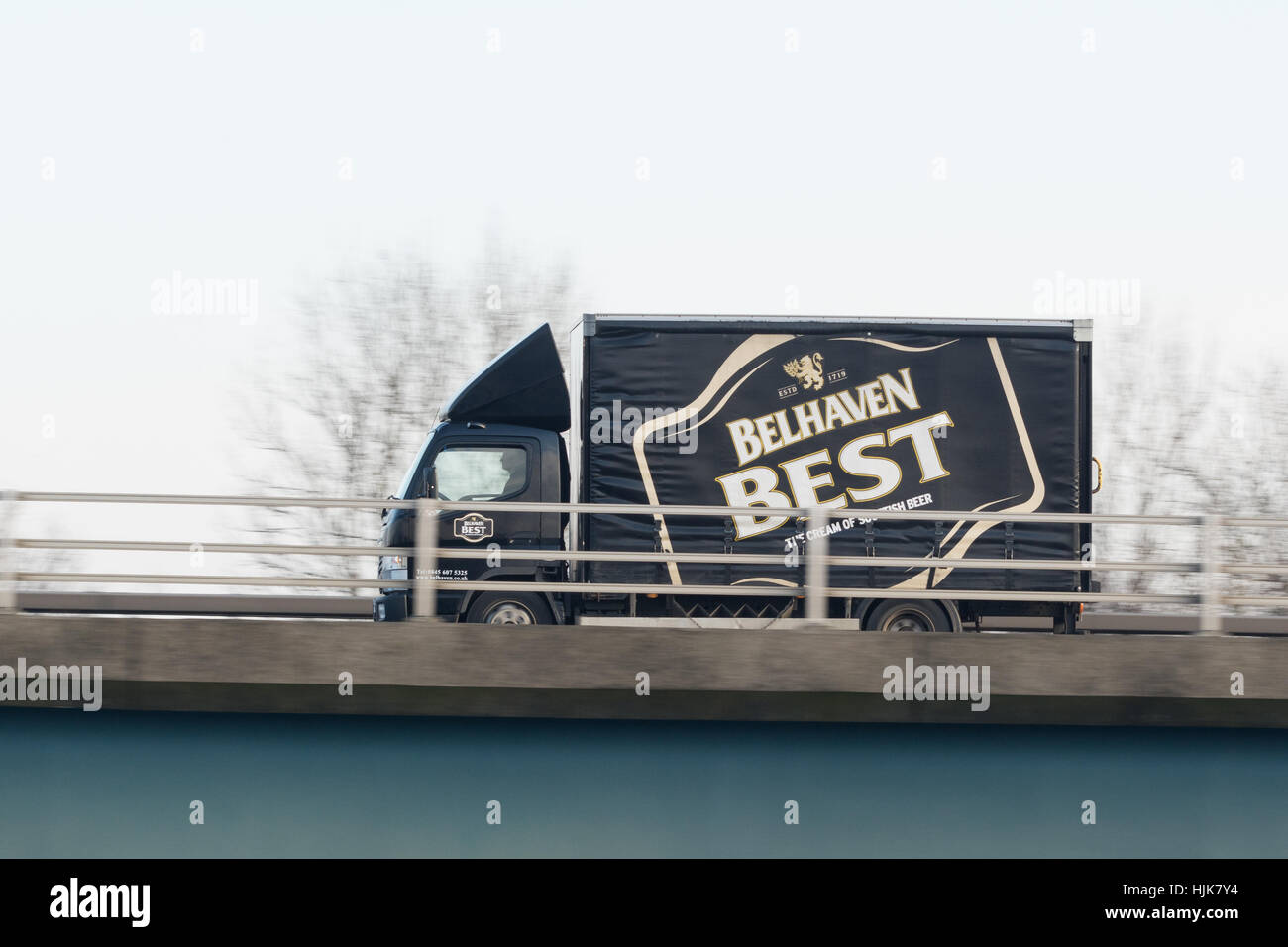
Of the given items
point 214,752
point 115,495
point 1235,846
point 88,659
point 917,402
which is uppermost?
point 917,402

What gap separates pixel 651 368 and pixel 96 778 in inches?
239

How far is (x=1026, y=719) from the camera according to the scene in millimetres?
7910

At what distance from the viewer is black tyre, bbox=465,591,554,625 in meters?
10.5

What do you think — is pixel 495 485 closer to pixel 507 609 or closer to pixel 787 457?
pixel 507 609

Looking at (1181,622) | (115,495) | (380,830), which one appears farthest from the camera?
(1181,622)

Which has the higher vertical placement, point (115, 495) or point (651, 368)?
point (651, 368)

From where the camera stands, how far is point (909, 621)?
36.9 feet

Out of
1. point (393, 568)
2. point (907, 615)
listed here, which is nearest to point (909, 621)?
point (907, 615)

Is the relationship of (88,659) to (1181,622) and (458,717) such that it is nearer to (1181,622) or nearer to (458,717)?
(458,717)

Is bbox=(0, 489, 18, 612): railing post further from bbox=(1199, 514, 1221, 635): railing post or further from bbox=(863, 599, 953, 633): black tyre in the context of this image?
bbox=(1199, 514, 1221, 635): railing post

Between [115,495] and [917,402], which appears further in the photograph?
[917,402]

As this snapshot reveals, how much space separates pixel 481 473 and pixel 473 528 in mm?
634

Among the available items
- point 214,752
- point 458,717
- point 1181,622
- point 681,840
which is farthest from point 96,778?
point 1181,622

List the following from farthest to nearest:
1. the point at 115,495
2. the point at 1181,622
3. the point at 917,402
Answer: the point at 1181,622
the point at 917,402
the point at 115,495
